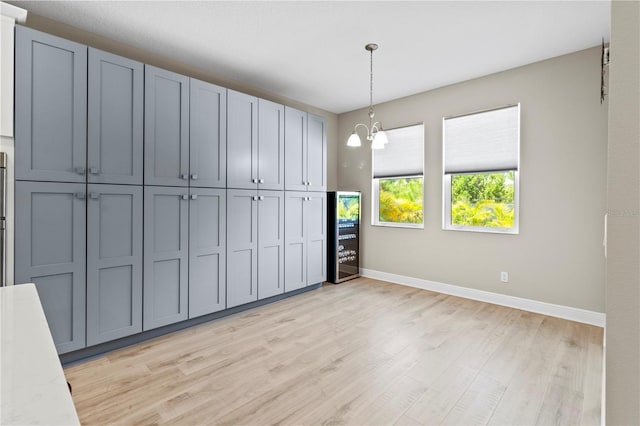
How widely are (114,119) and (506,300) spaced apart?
4.33m

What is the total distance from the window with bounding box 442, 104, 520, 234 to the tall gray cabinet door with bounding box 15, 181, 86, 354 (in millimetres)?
3903

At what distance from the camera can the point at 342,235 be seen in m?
4.87

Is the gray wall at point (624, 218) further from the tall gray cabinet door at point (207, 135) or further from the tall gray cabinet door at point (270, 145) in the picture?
the tall gray cabinet door at point (270, 145)

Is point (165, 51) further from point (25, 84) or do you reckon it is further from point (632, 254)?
point (632, 254)

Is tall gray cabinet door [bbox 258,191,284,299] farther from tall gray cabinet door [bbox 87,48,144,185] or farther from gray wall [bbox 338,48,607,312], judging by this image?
gray wall [bbox 338,48,607,312]

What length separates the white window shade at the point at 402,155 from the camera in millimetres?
4504

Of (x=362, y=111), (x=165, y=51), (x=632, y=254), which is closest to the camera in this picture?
(x=632, y=254)

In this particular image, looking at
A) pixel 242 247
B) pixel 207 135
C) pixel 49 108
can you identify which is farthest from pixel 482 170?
pixel 49 108

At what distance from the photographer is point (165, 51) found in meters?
3.24

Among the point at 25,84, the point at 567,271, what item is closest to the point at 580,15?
the point at 567,271

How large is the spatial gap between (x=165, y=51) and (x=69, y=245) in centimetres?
207

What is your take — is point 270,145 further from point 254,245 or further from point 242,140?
point 254,245

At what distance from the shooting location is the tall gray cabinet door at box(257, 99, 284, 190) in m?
3.65

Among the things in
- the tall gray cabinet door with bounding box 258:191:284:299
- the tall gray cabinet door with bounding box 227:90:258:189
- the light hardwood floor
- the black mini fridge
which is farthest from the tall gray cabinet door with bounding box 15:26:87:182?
the black mini fridge
